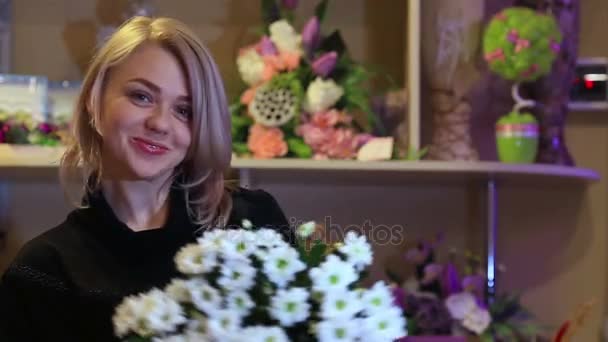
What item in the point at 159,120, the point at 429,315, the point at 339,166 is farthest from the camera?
the point at 429,315

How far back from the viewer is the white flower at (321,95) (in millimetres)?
1215

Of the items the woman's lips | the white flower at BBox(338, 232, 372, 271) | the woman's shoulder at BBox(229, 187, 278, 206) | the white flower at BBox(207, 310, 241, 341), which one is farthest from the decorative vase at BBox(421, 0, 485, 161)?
the white flower at BBox(207, 310, 241, 341)

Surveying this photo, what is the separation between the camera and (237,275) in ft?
1.72

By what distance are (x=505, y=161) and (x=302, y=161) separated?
1.26ft

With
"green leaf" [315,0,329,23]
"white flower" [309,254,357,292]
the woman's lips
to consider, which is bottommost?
"white flower" [309,254,357,292]

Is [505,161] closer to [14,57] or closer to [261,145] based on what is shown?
[261,145]

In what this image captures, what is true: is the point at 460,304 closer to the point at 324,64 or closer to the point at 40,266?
the point at 324,64

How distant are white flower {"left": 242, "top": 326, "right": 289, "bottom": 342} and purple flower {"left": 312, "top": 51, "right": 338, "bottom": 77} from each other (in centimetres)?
79

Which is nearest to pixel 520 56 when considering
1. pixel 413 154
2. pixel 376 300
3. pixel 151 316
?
pixel 413 154

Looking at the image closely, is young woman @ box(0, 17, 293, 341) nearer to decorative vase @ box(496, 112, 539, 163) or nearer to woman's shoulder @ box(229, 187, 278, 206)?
woman's shoulder @ box(229, 187, 278, 206)

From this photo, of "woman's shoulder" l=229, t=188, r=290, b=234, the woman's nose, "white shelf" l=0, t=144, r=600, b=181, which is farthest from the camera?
"white shelf" l=0, t=144, r=600, b=181

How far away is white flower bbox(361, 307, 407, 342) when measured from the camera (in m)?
0.53

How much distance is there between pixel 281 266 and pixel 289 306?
3cm

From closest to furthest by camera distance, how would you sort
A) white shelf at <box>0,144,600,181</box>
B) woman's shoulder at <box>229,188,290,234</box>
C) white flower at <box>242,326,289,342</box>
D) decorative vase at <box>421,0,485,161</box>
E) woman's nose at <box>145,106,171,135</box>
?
white flower at <box>242,326,289,342</box>
woman's nose at <box>145,106,171,135</box>
woman's shoulder at <box>229,188,290,234</box>
white shelf at <box>0,144,600,181</box>
decorative vase at <box>421,0,485,161</box>
